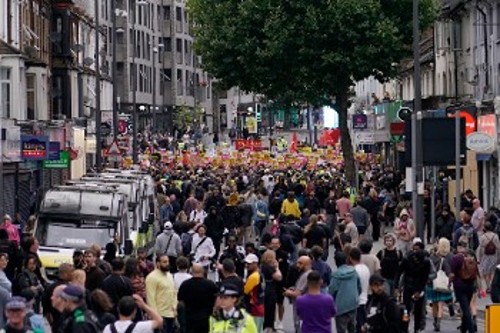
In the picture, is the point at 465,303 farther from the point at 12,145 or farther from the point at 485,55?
the point at 485,55

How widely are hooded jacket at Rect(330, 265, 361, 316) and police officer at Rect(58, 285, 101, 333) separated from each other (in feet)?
22.7

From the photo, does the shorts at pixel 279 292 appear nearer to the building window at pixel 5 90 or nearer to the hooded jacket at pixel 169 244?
the hooded jacket at pixel 169 244

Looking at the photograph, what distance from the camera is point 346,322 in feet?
76.7

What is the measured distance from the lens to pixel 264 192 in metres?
47.8

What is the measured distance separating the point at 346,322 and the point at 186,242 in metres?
8.77

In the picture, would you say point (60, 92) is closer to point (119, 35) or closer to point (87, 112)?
point (87, 112)

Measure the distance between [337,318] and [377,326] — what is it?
6.98 feet

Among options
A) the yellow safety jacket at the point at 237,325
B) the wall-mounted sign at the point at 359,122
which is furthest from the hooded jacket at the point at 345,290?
the wall-mounted sign at the point at 359,122

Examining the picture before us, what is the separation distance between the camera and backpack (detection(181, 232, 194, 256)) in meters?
31.4

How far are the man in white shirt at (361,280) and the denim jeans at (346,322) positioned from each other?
1.84 ft

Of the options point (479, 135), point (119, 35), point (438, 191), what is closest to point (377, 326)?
point (479, 135)

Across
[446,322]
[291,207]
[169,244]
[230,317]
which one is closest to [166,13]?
[291,207]

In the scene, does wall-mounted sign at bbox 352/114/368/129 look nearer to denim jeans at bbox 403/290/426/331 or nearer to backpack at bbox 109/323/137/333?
denim jeans at bbox 403/290/426/331

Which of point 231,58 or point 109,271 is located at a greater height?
point 231,58
